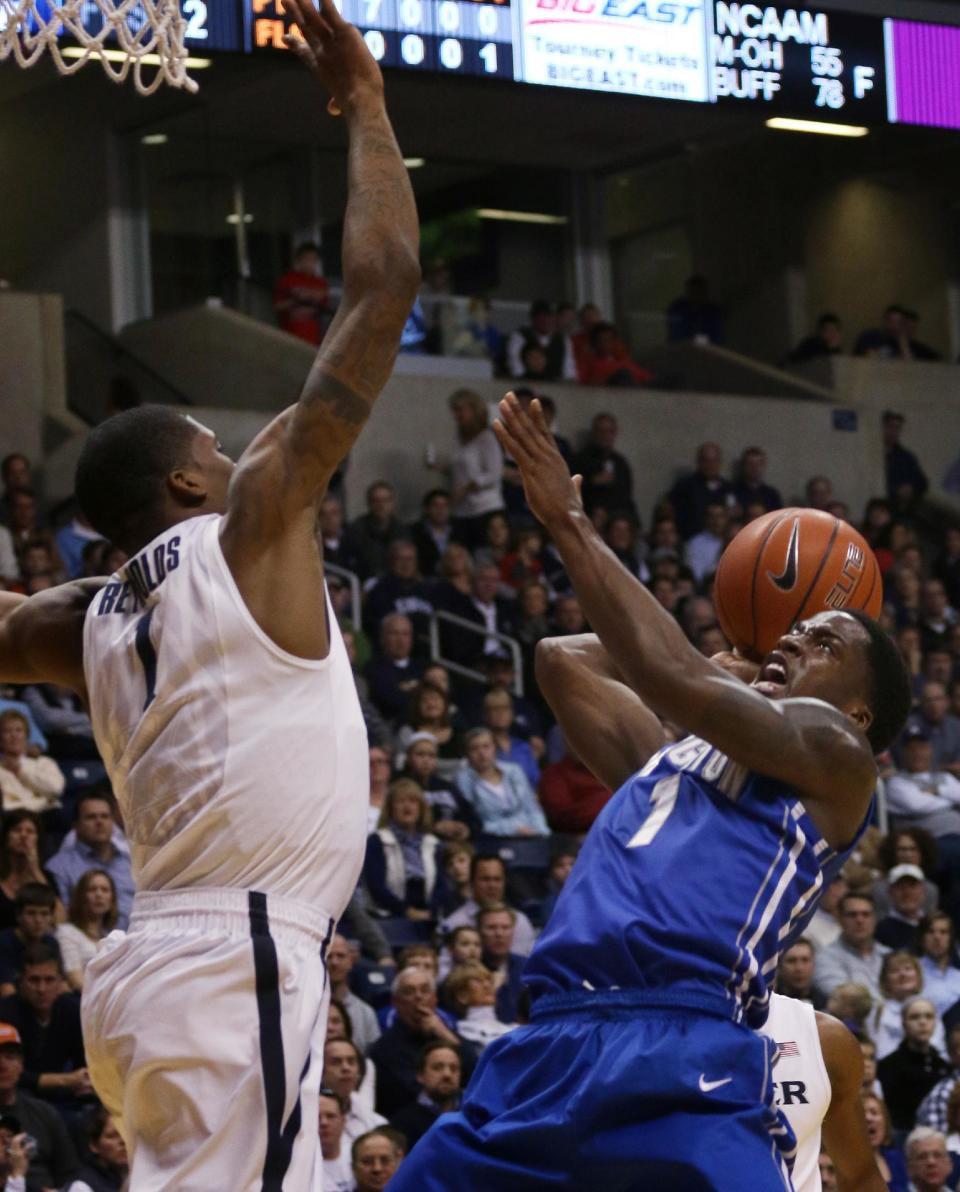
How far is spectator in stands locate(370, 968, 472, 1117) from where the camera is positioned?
863 cm

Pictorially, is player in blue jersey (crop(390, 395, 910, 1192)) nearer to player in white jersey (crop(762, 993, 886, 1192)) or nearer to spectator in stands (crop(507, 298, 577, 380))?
player in white jersey (crop(762, 993, 886, 1192))

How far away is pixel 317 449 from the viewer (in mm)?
3416

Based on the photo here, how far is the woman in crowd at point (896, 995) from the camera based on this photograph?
1016 cm

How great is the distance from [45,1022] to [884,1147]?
144 inches

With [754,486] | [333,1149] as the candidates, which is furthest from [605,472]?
[333,1149]

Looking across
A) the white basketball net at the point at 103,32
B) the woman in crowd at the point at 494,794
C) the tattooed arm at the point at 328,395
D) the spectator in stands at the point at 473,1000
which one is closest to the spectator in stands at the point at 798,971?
the spectator in stands at the point at 473,1000

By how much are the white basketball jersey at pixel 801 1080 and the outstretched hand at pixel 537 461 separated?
5.70ft

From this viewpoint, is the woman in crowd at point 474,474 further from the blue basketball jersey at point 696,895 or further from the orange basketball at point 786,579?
the blue basketball jersey at point 696,895

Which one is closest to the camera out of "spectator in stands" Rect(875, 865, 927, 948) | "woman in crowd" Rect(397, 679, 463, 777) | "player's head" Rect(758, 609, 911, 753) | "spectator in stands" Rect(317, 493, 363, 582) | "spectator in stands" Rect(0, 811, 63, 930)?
"player's head" Rect(758, 609, 911, 753)

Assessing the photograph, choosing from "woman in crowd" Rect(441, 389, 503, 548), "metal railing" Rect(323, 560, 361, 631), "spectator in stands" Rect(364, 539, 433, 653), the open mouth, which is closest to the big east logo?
"woman in crowd" Rect(441, 389, 503, 548)

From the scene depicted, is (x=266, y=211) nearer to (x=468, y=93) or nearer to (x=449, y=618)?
(x=468, y=93)

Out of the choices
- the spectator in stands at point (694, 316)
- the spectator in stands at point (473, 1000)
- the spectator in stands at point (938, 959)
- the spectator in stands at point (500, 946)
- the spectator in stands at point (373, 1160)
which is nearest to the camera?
the spectator in stands at point (373, 1160)

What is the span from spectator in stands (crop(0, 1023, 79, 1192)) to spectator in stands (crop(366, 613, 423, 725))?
163 inches

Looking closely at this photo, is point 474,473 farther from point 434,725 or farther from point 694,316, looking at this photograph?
point 694,316
